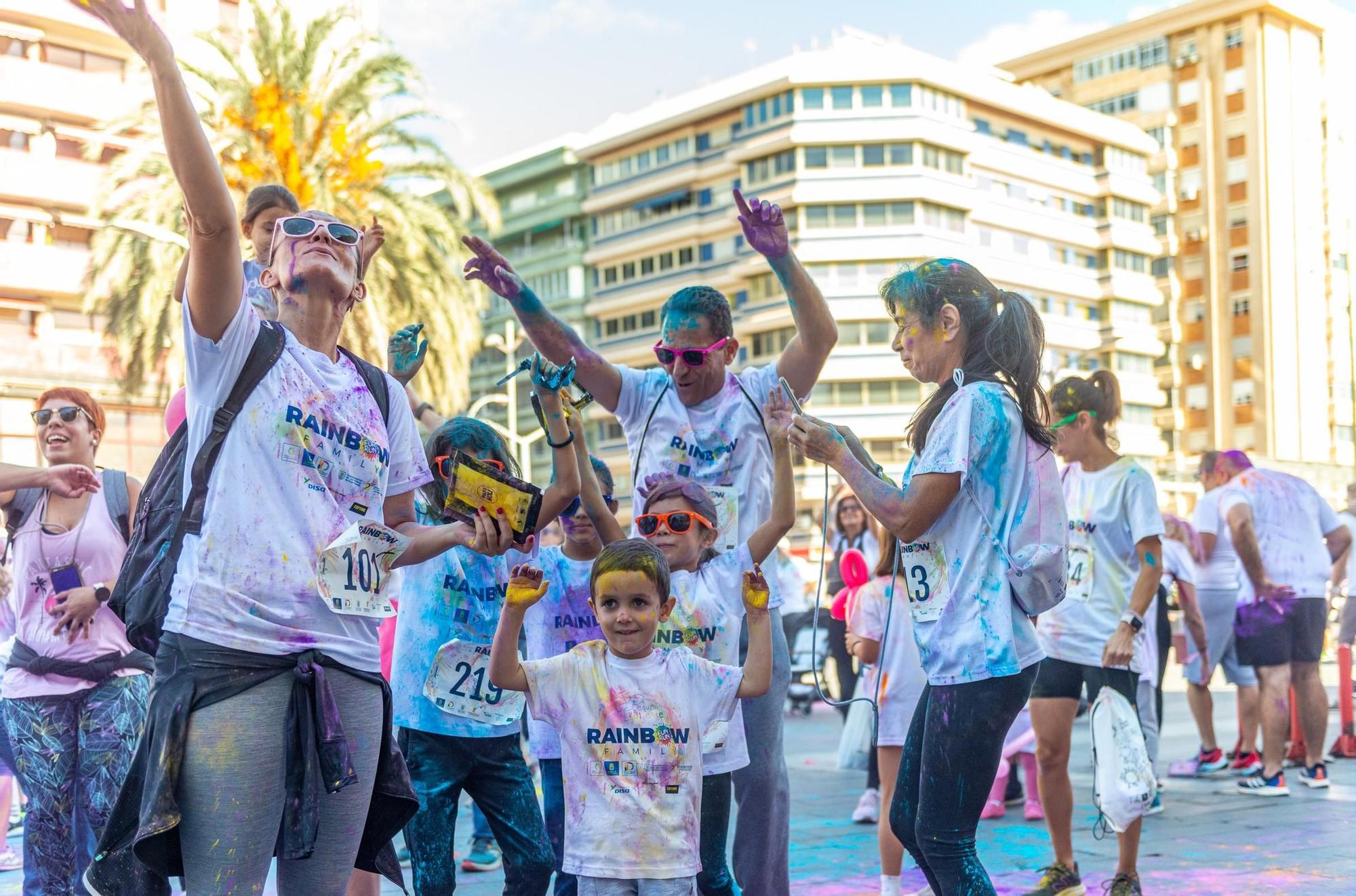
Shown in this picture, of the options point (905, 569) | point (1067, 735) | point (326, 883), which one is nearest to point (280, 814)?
point (326, 883)

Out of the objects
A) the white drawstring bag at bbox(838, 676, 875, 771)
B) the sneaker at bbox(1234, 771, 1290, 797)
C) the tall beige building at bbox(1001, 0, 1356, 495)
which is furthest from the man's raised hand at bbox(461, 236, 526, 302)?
the tall beige building at bbox(1001, 0, 1356, 495)

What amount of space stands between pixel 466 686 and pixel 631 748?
83 centimetres

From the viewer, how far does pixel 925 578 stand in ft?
13.1

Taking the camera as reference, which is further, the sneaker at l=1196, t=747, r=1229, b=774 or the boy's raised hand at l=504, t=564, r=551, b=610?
the sneaker at l=1196, t=747, r=1229, b=774

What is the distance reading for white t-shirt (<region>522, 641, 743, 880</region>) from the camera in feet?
12.7

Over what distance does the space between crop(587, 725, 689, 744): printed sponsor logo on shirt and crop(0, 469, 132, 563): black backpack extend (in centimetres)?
219

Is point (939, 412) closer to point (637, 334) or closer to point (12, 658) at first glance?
point (12, 658)

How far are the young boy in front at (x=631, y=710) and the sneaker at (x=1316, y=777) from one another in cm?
594

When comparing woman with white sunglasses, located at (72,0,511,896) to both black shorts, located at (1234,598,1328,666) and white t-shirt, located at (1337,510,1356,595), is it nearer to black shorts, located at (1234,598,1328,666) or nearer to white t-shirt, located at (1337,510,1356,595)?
black shorts, located at (1234,598,1328,666)

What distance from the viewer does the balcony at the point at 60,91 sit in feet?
134

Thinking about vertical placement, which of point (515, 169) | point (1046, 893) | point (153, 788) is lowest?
point (1046, 893)

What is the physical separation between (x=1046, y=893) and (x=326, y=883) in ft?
11.1

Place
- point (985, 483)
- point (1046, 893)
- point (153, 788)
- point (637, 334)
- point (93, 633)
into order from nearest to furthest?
point (153, 788) < point (985, 483) < point (93, 633) < point (1046, 893) < point (637, 334)

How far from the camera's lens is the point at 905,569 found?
405 cm
